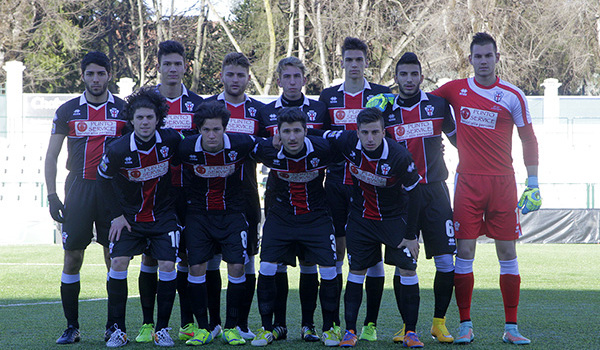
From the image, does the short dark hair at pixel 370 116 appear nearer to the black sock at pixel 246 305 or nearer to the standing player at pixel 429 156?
the standing player at pixel 429 156

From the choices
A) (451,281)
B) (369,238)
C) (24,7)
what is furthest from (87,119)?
(24,7)

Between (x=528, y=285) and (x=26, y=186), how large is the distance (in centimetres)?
1306

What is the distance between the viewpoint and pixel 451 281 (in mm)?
5488

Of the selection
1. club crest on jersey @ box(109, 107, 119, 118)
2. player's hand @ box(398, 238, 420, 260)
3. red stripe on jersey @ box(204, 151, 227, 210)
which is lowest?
player's hand @ box(398, 238, 420, 260)

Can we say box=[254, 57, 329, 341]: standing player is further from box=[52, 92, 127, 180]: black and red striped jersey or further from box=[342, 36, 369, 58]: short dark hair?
box=[52, 92, 127, 180]: black and red striped jersey

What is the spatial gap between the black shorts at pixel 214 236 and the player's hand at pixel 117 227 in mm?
479

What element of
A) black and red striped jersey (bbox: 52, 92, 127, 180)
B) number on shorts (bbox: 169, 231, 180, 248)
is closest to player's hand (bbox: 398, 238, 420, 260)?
number on shorts (bbox: 169, 231, 180, 248)

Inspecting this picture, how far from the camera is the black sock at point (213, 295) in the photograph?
5711 millimetres

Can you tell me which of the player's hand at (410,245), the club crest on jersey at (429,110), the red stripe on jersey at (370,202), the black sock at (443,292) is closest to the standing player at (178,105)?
the red stripe on jersey at (370,202)

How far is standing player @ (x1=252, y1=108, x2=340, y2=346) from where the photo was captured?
5285 millimetres

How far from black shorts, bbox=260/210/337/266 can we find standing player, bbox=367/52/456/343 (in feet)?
2.35

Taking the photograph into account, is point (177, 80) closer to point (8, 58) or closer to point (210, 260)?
point (210, 260)

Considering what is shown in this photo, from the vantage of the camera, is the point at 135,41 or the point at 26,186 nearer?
the point at 26,186

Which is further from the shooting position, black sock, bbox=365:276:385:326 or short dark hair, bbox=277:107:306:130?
black sock, bbox=365:276:385:326
